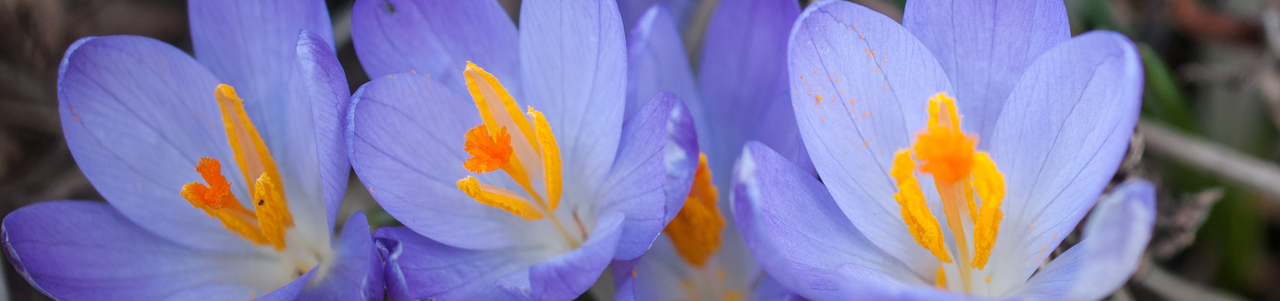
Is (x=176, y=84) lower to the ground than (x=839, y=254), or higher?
higher

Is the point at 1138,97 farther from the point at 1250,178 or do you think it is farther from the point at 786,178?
the point at 1250,178

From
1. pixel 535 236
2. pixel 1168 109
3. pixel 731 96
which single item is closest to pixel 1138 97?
pixel 731 96

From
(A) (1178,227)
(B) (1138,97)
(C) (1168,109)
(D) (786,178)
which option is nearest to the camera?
(B) (1138,97)

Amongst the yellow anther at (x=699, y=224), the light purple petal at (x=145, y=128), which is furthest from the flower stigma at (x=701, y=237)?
the light purple petal at (x=145, y=128)

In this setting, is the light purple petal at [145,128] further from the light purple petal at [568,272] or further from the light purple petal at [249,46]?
the light purple petal at [568,272]

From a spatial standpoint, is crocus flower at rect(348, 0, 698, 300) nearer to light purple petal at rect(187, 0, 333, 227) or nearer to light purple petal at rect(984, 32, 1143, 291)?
light purple petal at rect(187, 0, 333, 227)

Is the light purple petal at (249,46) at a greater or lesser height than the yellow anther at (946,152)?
greater
